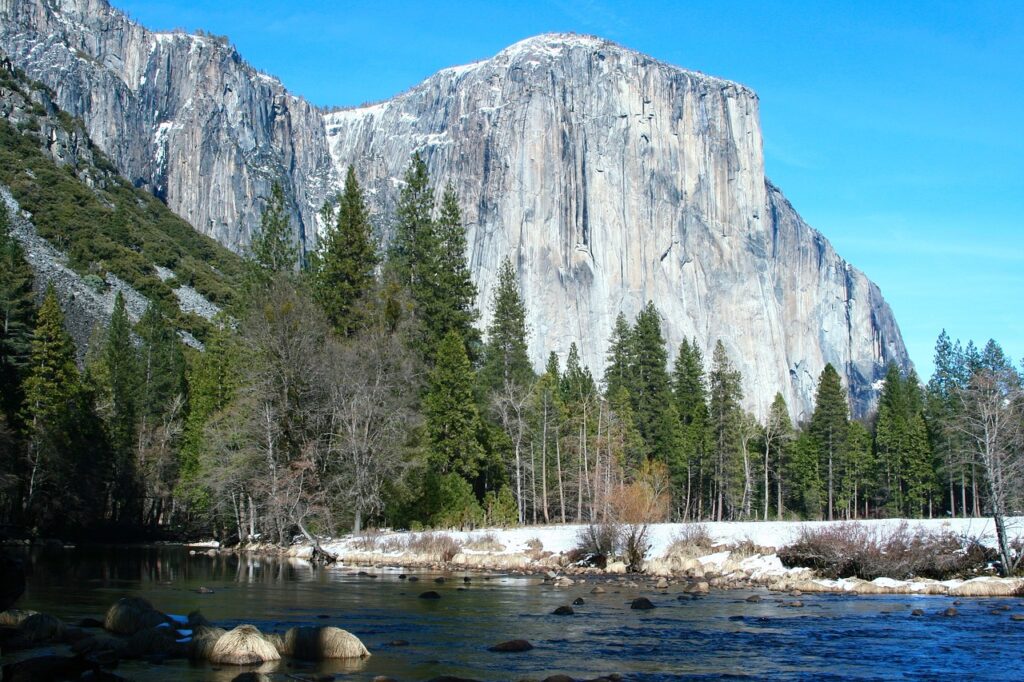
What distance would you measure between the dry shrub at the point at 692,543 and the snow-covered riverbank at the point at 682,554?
0.03 meters

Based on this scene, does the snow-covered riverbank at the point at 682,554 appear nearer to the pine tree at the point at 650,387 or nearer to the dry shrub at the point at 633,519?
the dry shrub at the point at 633,519

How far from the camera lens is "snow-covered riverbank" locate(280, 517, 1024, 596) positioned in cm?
2442

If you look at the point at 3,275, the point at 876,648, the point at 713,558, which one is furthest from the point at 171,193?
the point at 876,648

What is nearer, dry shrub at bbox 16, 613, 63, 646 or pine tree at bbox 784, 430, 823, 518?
dry shrub at bbox 16, 613, 63, 646

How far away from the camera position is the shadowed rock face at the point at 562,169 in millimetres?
138500

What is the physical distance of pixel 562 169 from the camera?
139375 mm

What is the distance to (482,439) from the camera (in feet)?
152

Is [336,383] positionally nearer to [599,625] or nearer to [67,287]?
[599,625]

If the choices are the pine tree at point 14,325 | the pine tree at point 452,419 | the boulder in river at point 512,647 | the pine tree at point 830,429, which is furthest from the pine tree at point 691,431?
the boulder in river at point 512,647

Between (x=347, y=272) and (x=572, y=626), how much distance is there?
114ft

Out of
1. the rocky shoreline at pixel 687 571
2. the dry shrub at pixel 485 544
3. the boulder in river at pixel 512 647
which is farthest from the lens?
the dry shrub at pixel 485 544

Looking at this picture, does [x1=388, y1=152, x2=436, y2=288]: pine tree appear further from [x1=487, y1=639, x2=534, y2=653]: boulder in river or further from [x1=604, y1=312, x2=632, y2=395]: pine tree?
[x1=487, y1=639, x2=534, y2=653]: boulder in river

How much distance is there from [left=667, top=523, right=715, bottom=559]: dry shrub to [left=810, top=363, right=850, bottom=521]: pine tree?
4005cm

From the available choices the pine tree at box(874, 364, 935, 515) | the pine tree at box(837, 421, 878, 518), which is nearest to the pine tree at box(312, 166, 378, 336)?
the pine tree at box(837, 421, 878, 518)
